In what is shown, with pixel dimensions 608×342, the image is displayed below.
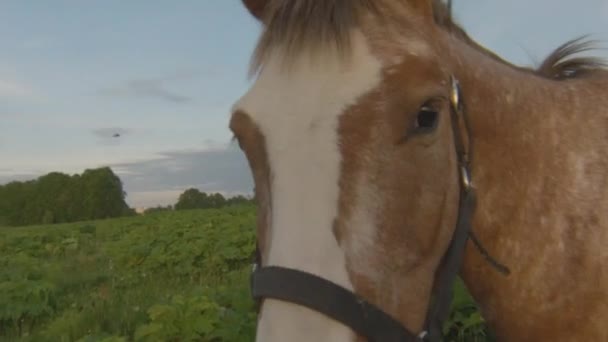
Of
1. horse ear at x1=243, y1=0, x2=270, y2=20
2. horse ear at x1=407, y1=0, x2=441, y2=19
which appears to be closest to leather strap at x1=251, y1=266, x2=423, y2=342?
horse ear at x1=407, y1=0, x2=441, y2=19

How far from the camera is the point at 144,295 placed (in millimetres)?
9109

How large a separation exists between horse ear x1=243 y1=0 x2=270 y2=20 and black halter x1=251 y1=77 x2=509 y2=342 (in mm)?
1028

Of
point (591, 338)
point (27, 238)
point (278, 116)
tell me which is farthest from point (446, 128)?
point (27, 238)

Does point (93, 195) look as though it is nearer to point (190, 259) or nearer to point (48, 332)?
point (190, 259)

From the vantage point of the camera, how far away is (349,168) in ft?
6.77

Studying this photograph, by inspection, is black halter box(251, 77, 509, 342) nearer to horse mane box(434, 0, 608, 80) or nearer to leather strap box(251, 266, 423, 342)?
leather strap box(251, 266, 423, 342)

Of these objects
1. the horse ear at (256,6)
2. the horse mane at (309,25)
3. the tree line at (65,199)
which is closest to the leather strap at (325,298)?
the horse mane at (309,25)

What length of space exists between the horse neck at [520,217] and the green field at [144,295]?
225 cm

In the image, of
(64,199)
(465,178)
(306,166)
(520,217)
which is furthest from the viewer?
(64,199)

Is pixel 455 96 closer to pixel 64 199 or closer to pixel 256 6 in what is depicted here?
pixel 256 6

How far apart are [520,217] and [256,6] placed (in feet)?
5.10

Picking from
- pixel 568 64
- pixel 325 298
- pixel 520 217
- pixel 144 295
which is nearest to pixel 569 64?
pixel 568 64

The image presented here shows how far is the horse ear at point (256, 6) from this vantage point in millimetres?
2943

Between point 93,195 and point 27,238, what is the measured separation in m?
58.8
